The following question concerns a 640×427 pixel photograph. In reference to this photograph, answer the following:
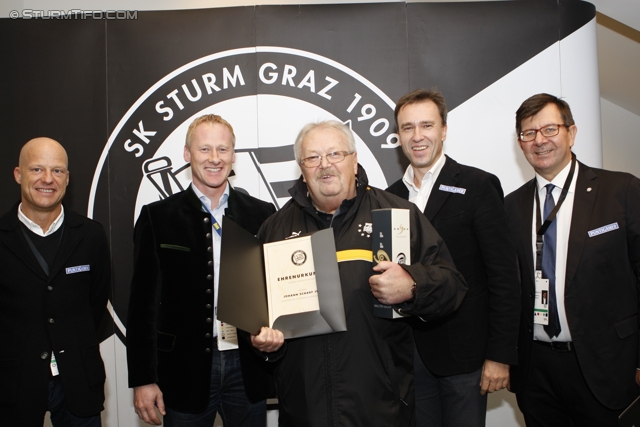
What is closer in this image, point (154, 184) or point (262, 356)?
point (262, 356)

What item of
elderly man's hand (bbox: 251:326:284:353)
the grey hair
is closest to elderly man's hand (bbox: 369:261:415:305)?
elderly man's hand (bbox: 251:326:284:353)

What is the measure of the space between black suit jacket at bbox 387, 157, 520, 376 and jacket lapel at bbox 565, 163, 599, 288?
0.85 feet

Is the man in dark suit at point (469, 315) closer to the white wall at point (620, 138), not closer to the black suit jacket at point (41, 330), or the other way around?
the black suit jacket at point (41, 330)

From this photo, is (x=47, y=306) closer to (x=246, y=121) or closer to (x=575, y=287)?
(x=246, y=121)

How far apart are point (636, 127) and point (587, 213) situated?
4989mm

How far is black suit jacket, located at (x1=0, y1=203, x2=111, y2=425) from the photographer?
2418mm

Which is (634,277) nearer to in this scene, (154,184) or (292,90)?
(292,90)

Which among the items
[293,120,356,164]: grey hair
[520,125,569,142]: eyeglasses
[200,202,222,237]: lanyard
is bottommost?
[200,202,222,237]: lanyard

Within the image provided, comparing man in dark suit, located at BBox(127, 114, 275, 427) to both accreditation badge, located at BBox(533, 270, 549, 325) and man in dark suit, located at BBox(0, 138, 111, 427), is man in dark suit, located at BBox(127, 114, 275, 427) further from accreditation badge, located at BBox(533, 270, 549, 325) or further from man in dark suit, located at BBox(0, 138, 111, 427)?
accreditation badge, located at BBox(533, 270, 549, 325)

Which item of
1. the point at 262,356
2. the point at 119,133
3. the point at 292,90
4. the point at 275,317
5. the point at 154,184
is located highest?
the point at 292,90

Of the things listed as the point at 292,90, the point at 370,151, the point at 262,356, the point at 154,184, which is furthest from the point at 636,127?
the point at 262,356

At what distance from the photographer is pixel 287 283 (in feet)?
5.83

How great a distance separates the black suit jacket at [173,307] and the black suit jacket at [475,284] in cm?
92

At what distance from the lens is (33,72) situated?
3.56 m
